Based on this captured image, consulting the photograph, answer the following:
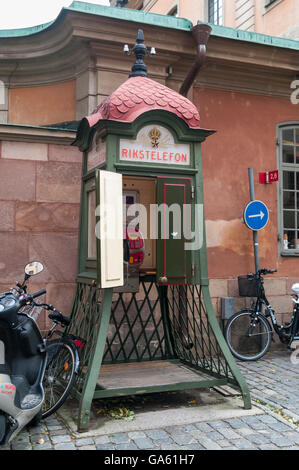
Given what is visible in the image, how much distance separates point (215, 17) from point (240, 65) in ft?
32.6

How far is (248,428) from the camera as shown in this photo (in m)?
4.43

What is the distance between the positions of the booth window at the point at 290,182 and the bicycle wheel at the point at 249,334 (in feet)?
4.47

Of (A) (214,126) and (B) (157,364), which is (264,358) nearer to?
(B) (157,364)

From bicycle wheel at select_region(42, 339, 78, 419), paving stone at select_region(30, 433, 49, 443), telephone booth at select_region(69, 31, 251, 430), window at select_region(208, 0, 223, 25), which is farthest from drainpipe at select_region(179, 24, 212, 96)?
window at select_region(208, 0, 223, 25)

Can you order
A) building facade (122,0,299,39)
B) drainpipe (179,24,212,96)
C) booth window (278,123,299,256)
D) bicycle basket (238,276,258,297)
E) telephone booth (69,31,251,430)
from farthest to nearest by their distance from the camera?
building facade (122,0,299,39) < booth window (278,123,299,256) < bicycle basket (238,276,258,297) < drainpipe (179,24,212,96) < telephone booth (69,31,251,430)

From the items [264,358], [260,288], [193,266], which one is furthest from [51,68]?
[264,358]

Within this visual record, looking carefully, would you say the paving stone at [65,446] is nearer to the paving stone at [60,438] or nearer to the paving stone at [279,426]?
the paving stone at [60,438]

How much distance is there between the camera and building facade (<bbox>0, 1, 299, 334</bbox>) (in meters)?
6.38

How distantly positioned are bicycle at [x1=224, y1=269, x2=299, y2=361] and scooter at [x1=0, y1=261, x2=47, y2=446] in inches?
137

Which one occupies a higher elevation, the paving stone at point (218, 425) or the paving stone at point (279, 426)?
the paving stone at point (218, 425)

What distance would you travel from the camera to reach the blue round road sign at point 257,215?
7.37 meters

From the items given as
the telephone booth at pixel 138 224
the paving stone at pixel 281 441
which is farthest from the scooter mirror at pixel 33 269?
the paving stone at pixel 281 441

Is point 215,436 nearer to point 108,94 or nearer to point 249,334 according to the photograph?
point 249,334

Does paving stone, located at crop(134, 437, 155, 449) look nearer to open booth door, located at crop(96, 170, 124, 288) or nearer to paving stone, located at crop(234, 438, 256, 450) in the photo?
paving stone, located at crop(234, 438, 256, 450)
